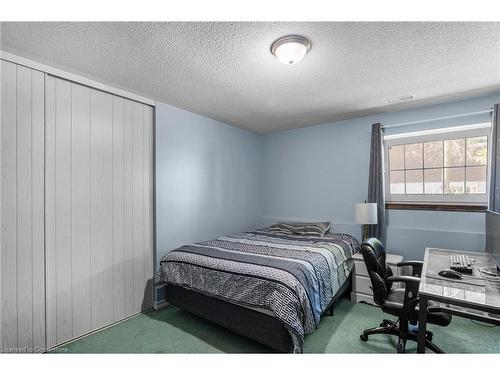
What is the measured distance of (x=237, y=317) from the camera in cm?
218

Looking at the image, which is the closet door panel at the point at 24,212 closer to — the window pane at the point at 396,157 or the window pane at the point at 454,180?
the window pane at the point at 396,157

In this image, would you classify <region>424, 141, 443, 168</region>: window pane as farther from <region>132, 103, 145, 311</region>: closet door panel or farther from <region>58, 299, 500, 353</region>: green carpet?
<region>132, 103, 145, 311</region>: closet door panel

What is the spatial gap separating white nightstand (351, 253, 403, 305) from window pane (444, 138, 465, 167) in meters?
1.37

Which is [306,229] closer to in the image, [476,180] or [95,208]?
[476,180]

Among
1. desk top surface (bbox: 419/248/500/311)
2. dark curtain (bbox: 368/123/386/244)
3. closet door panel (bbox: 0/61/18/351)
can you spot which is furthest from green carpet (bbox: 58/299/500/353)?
dark curtain (bbox: 368/123/386/244)

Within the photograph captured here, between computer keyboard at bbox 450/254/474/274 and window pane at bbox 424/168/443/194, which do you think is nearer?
computer keyboard at bbox 450/254/474/274

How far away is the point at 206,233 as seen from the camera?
3.66 meters

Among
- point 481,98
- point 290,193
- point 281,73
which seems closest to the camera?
point 281,73

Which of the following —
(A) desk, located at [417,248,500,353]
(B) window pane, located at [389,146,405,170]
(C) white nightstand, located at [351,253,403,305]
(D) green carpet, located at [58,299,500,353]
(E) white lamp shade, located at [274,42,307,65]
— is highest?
(E) white lamp shade, located at [274,42,307,65]

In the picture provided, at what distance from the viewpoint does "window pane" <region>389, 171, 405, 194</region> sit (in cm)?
349

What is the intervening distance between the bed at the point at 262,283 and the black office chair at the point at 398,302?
46 cm
